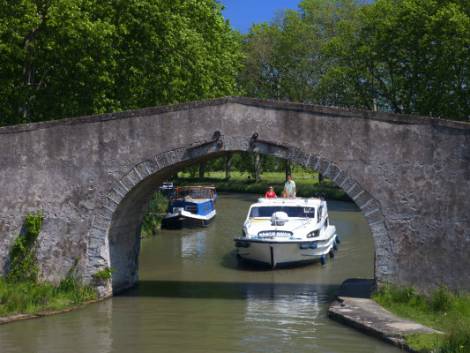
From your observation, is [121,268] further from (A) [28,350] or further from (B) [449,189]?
(B) [449,189]

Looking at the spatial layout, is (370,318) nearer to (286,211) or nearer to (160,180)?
(160,180)

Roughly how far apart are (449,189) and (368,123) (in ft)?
6.35

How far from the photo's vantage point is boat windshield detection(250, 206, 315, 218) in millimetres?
23625

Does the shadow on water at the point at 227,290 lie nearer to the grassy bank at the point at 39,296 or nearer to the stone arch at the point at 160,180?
the stone arch at the point at 160,180

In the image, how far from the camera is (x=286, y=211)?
2377 cm

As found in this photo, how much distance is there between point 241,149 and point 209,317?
3318 millimetres

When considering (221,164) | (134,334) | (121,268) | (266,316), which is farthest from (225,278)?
(221,164)

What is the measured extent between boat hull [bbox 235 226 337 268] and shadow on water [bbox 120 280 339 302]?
1.76 metres

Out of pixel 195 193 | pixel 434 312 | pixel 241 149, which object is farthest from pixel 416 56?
pixel 434 312

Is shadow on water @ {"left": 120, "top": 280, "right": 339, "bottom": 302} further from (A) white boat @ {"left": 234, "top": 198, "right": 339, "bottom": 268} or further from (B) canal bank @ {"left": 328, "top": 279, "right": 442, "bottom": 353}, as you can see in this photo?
(A) white boat @ {"left": 234, "top": 198, "right": 339, "bottom": 268}

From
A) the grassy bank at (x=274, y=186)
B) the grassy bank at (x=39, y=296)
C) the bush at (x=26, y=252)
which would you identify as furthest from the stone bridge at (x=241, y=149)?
the grassy bank at (x=274, y=186)

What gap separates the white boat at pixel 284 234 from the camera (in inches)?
869

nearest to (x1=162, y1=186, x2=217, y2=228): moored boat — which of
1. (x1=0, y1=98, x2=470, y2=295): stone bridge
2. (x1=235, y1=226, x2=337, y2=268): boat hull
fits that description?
(x1=235, y1=226, x2=337, y2=268): boat hull

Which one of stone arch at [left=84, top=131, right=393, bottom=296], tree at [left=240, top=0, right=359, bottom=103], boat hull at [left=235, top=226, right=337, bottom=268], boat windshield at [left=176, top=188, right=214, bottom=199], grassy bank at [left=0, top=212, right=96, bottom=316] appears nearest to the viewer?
stone arch at [left=84, top=131, right=393, bottom=296]
